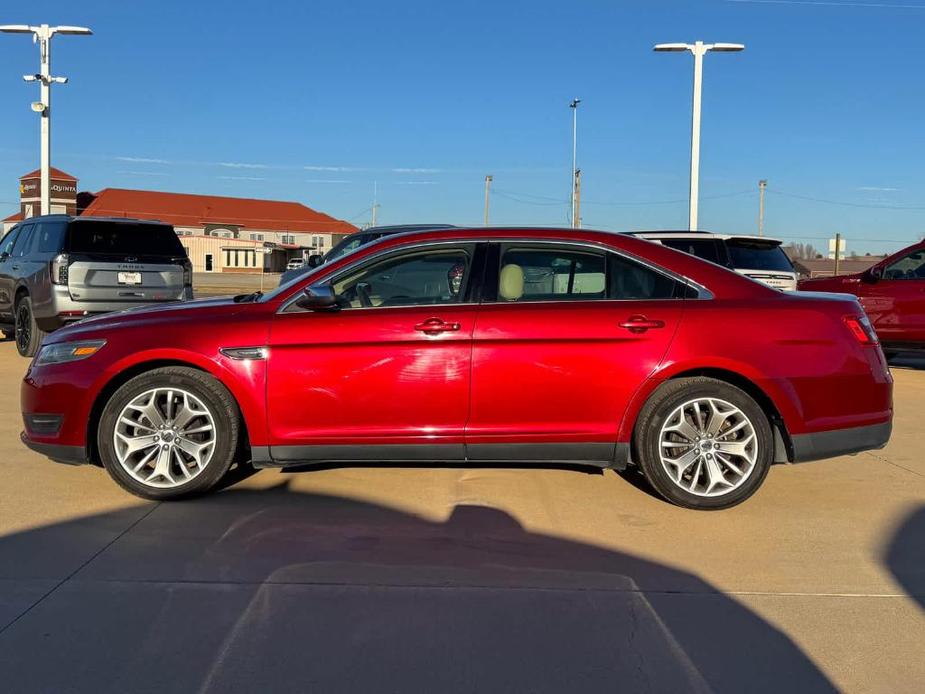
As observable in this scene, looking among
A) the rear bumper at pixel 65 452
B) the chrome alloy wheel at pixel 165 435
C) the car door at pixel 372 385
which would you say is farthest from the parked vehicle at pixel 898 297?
the rear bumper at pixel 65 452

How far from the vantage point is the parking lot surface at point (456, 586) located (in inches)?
120

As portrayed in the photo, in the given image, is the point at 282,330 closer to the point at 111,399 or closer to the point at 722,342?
the point at 111,399

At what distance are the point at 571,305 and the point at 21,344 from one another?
9.17m

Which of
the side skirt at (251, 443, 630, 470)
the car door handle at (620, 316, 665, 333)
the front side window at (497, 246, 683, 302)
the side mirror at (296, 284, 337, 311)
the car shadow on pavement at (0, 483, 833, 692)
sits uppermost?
the front side window at (497, 246, 683, 302)

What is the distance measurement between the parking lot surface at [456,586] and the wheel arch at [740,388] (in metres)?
0.41

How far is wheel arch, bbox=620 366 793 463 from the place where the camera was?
4.86m

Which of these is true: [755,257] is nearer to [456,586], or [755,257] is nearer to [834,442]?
[834,442]

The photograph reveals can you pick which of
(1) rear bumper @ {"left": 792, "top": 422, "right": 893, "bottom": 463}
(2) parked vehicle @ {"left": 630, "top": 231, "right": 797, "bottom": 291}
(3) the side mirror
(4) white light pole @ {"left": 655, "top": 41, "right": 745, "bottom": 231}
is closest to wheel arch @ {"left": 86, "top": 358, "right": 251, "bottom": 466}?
(3) the side mirror

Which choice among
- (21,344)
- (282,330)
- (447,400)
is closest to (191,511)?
(282,330)

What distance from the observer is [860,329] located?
5.04 m

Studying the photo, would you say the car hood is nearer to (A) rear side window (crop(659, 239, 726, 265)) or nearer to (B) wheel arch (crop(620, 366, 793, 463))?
(B) wheel arch (crop(620, 366, 793, 463))

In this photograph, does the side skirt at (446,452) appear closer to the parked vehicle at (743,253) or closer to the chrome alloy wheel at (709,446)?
the chrome alloy wheel at (709,446)

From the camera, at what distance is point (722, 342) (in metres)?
4.84

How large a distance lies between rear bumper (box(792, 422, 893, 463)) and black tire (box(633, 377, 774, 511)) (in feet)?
0.56
